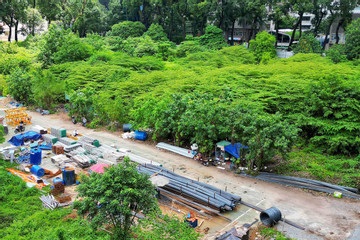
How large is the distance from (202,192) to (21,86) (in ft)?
98.9

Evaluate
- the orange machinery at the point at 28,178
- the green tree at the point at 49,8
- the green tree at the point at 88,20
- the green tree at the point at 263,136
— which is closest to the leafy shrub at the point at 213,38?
the green tree at the point at 88,20

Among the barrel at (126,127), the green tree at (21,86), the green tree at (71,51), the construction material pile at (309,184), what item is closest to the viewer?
the construction material pile at (309,184)

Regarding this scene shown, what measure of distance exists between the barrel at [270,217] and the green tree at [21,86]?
32.3 metres

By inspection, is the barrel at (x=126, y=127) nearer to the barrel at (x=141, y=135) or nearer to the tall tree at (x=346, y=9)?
the barrel at (x=141, y=135)

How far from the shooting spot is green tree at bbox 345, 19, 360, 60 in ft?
142

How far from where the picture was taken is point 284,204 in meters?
18.1

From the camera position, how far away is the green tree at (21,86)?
128 ft

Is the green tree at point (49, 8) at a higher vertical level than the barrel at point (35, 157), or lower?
higher

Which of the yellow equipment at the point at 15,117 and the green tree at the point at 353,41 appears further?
the green tree at the point at 353,41

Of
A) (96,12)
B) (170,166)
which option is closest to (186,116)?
(170,166)

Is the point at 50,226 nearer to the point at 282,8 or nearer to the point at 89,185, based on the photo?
the point at 89,185

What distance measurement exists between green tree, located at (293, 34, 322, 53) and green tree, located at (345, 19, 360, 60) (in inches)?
226

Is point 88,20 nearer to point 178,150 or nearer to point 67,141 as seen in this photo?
point 67,141

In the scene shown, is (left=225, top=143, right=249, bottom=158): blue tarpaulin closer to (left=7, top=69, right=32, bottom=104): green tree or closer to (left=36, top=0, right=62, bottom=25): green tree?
(left=7, top=69, right=32, bottom=104): green tree
